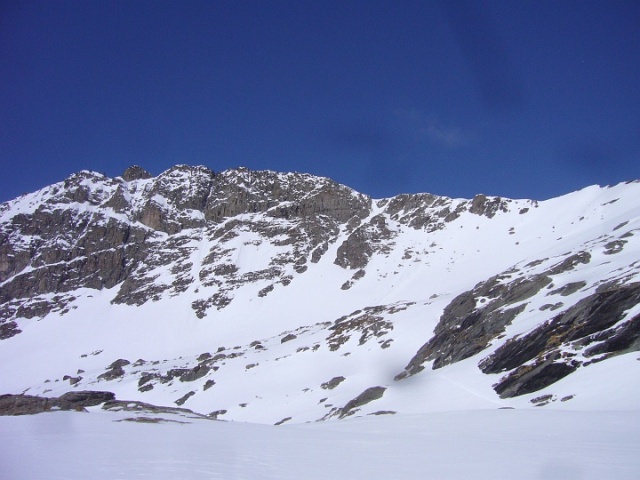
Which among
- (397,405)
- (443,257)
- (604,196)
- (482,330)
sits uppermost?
(604,196)

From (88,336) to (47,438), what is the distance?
10505 centimetres

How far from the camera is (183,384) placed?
2522 inches

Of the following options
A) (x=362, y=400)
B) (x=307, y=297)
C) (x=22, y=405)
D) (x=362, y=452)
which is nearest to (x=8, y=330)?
(x=307, y=297)

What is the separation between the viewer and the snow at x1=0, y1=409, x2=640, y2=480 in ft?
31.0

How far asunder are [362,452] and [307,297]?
9763 cm

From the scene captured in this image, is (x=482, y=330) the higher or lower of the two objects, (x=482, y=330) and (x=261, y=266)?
the lower

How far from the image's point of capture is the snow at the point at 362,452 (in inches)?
372

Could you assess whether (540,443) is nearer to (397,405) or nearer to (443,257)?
(397,405)

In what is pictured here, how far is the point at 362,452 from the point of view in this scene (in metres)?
12.5

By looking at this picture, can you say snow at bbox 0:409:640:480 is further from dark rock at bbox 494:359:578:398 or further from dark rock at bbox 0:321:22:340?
dark rock at bbox 0:321:22:340

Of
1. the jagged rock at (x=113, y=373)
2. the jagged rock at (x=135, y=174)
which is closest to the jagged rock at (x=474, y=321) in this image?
the jagged rock at (x=113, y=373)

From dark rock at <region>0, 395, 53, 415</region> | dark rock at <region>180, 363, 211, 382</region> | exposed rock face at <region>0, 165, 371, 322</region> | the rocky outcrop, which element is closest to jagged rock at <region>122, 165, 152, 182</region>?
exposed rock face at <region>0, 165, 371, 322</region>

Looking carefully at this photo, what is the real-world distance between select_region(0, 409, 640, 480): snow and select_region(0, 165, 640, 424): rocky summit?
595cm

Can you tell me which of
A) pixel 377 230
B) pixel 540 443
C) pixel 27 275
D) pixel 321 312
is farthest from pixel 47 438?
pixel 27 275
